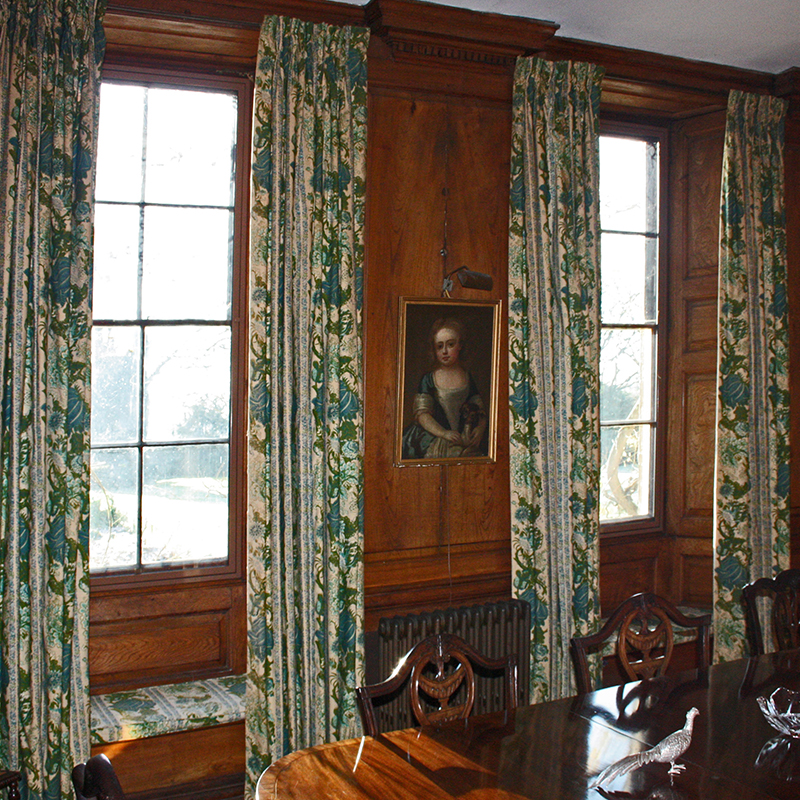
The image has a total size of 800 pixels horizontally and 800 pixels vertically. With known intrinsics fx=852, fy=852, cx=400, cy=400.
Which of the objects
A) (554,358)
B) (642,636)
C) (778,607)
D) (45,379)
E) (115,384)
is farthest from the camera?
(554,358)

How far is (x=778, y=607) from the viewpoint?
11.5 feet

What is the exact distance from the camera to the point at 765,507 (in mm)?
4820

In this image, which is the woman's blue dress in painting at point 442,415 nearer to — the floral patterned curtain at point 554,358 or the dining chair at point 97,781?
the floral patterned curtain at point 554,358

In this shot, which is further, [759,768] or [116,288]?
[116,288]

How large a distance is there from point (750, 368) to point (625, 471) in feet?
2.94

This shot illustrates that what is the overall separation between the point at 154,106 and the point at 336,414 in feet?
5.24

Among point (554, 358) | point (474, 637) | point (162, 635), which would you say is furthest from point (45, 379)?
point (554, 358)

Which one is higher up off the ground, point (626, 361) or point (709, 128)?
point (709, 128)

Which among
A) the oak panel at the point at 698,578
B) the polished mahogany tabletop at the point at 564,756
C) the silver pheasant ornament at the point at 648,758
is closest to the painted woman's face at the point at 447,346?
the polished mahogany tabletop at the point at 564,756

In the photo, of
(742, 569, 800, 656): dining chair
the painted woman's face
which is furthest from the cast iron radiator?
the painted woman's face

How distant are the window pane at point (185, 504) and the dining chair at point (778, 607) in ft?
7.51

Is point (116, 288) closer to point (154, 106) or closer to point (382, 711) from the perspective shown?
point (154, 106)

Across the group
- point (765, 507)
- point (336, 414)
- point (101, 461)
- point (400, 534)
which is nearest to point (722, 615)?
point (765, 507)

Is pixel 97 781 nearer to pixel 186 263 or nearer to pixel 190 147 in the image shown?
pixel 186 263
